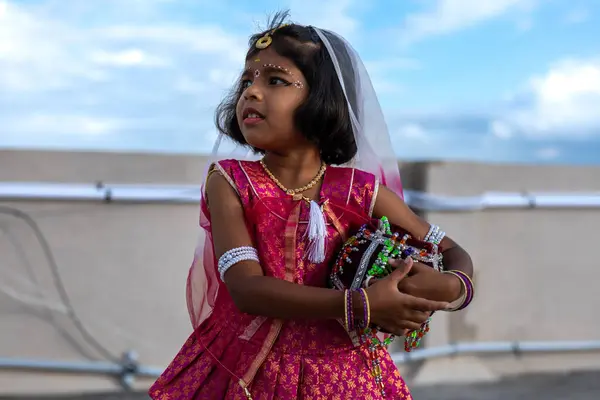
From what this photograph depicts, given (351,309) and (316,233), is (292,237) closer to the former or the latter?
(316,233)

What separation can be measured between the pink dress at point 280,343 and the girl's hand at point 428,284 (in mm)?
217

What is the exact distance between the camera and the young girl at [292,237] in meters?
1.57

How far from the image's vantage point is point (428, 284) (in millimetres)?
1539

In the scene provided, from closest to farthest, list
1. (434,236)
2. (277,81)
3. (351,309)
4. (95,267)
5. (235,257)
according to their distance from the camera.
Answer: (351,309)
(235,257)
(277,81)
(434,236)
(95,267)

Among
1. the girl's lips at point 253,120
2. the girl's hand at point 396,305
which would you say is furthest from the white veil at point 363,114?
the girl's hand at point 396,305

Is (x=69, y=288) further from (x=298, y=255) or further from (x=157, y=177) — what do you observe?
(x=298, y=255)

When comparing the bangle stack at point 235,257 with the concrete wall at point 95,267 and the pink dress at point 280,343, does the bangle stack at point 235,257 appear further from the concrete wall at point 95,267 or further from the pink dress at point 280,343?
the concrete wall at point 95,267

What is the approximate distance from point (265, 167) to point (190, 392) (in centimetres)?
55

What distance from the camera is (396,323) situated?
4.87 ft

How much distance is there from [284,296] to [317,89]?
20.0 inches

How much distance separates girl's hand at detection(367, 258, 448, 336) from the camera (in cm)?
146

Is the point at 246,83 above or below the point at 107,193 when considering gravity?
above

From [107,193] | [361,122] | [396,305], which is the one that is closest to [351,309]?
[396,305]

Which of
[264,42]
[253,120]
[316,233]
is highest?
[264,42]
